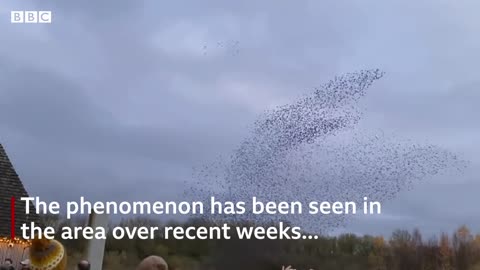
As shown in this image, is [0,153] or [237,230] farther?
[0,153]

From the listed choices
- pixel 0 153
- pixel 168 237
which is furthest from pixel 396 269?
pixel 0 153

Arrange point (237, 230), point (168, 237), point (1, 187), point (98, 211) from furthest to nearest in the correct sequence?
point (168, 237)
point (1, 187)
point (237, 230)
point (98, 211)

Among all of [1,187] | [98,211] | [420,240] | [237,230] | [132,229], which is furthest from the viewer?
[420,240]

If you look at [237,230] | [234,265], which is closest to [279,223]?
[237,230]

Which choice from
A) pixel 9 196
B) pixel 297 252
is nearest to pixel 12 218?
pixel 9 196

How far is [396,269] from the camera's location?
39.9m

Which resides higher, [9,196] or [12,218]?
[9,196]

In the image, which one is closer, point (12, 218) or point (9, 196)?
point (12, 218)

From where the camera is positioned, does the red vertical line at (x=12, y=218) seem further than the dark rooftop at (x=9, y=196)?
No

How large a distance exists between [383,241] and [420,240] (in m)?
4.52

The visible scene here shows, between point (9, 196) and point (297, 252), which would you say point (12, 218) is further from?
point (297, 252)

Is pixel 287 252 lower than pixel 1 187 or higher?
lower

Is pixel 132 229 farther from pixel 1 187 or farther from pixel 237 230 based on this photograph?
pixel 237 230

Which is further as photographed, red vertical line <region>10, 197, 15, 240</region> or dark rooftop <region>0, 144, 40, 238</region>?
dark rooftop <region>0, 144, 40, 238</region>
